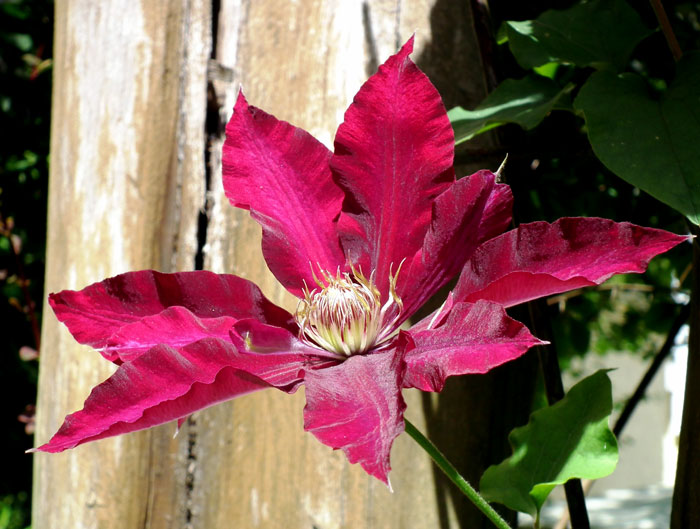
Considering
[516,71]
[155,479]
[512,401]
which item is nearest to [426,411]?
[512,401]

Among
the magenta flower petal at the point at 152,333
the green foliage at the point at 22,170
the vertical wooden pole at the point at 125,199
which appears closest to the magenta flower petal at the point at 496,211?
the magenta flower petal at the point at 152,333

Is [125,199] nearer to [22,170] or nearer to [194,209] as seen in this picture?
[194,209]

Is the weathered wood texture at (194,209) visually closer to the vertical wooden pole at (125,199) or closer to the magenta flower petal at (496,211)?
the vertical wooden pole at (125,199)

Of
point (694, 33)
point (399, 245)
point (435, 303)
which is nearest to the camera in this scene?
point (399, 245)

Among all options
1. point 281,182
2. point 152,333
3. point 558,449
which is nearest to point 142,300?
point 152,333

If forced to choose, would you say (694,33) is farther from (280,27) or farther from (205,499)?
(205,499)
